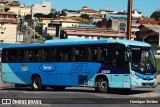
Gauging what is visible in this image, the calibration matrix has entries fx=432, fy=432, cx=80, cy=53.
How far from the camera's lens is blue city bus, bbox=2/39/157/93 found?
70.7 ft

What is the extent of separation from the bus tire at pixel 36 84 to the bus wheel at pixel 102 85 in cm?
496

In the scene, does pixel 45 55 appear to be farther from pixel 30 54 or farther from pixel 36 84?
pixel 36 84

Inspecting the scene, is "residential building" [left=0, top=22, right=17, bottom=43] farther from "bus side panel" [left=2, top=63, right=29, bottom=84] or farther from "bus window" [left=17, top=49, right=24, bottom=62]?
"bus window" [left=17, top=49, right=24, bottom=62]

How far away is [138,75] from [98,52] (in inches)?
101

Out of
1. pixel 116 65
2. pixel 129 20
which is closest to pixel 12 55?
pixel 129 20

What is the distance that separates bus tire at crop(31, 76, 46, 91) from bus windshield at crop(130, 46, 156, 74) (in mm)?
7108

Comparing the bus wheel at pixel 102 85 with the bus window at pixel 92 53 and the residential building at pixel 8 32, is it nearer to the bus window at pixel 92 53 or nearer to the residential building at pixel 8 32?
the bus window at pixel 92 53

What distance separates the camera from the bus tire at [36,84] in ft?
86.3

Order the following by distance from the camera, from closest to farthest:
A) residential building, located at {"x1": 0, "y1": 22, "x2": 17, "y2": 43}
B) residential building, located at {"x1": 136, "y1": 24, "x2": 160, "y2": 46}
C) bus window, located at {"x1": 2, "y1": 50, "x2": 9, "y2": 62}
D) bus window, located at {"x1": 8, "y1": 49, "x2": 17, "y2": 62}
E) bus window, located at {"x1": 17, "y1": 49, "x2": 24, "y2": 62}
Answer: bus window, located at {"x1": 17, "y1": 49, "x2": 24, "y2": 62} < bus window, located at {"x1": 8, "y1": 49, "x2": 17, "y2": 62} < bus window, located at {"x1": 2, "y1": 50, "x2": 9, "y2": 62} < residential building, located at {"x1": 0, "y1": 22, "x2": 17, "y2": 43} < residential building, located at {"x1": 136, "y1": 24, "x2": 160, "y2": 46}

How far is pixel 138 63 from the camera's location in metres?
21.5

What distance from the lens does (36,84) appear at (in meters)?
26.5

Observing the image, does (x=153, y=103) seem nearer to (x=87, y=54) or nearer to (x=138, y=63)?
(x=138, y=63)

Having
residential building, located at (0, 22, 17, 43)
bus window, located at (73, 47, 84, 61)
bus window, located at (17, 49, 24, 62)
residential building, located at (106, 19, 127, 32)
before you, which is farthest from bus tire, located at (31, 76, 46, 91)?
residential building, located at (106, 19, 127, 32)

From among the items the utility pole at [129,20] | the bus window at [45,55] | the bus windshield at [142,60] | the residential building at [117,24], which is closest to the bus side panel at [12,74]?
the bus window at [45,55]
